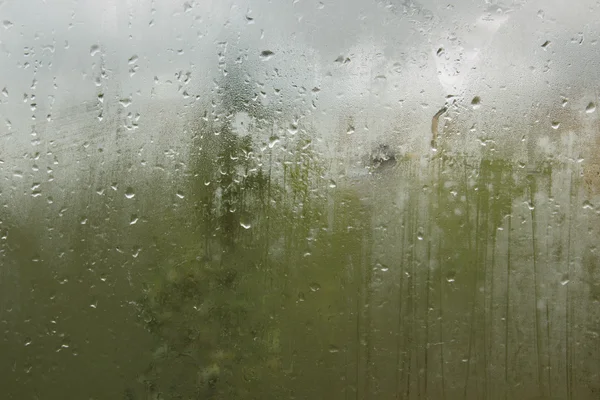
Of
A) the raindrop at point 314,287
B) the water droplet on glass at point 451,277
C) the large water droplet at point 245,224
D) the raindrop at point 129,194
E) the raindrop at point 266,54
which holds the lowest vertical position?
the raindrop at point 314,287

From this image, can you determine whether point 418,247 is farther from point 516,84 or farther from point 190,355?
point 190,355

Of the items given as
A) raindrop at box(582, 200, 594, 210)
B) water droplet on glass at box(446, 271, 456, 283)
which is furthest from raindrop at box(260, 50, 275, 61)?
raindrop at box(582, 200, 594, 210)

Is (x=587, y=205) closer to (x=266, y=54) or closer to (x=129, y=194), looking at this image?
(x=266, y=54)

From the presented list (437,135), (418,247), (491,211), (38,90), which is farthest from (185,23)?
(491,211)

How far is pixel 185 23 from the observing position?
3.59ft

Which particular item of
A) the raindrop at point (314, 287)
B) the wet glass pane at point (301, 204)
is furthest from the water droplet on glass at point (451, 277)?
the raindrop at point (314, 287)

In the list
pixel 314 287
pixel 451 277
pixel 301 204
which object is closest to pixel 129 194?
pixel 301 204

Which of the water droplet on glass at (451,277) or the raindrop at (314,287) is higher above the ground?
the water droplet on glass at (451,277)

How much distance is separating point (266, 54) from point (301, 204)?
18.3 inches

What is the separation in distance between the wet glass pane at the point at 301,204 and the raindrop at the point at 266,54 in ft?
0.04

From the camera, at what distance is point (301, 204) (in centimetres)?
108

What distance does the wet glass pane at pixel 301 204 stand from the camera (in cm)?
106

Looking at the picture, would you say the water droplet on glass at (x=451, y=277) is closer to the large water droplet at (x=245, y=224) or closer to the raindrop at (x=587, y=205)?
the raindrop at (x=587, y=205)

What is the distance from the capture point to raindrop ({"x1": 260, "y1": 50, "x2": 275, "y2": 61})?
109 centimetres
